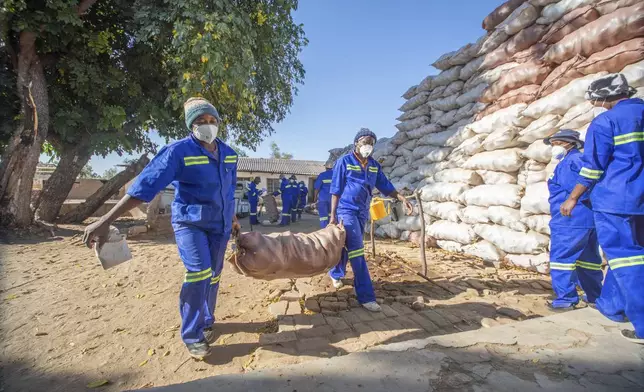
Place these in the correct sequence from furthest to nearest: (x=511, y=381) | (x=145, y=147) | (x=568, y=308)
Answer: (x=145, y=147) < (x=568, y=308) < (x=511, y=381)

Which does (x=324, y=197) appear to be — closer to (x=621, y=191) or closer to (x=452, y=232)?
(x=452, y=232)

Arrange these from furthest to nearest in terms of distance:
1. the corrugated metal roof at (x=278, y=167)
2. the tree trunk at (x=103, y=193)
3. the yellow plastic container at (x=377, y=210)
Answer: the corrugated metal roof at (x=278, y=167)
the tree trunk at (x=103, y=193)
the yellow plastic container at (x=377, y=210)

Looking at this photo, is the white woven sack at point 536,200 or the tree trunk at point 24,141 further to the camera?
the tree trunk at point 24,141

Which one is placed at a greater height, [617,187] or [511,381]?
[617,187]

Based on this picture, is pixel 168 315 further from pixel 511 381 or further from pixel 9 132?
pixel 9 132

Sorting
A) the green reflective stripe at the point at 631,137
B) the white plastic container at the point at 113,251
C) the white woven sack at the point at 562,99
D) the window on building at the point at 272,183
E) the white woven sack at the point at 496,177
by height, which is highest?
the window on building at the point at 272,183

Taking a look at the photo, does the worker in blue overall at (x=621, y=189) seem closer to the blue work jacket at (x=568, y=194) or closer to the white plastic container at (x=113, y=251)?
the blue work jacket at (x=568, y=194)

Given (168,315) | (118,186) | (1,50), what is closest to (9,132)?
(1,50)

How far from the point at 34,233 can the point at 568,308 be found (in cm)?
872

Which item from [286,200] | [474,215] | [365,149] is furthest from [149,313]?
[286,200]

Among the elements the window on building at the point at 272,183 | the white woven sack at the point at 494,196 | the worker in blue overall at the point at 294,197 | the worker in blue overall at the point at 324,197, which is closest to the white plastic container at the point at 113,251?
the worker in blue overall at the point at 324,197

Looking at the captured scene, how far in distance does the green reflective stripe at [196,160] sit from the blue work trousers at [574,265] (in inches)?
118

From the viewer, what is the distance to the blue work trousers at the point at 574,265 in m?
2.61

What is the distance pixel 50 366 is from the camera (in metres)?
1.92
